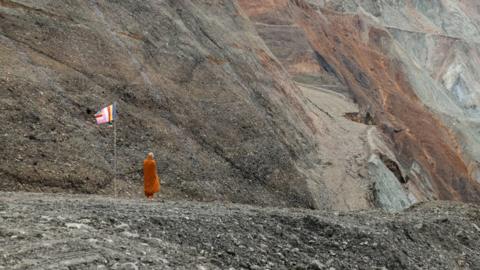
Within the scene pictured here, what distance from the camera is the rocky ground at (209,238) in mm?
7090

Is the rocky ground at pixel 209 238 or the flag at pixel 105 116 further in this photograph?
the flag at pixel 105 116

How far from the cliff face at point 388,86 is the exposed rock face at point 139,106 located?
9.01m

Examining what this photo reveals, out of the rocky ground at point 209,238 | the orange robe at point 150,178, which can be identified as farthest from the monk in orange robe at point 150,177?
the rocky ground at point 209,238

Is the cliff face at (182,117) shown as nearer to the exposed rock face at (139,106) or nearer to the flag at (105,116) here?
the exposed rock face at (139,106)

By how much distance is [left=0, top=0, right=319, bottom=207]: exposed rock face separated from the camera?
14.0 m

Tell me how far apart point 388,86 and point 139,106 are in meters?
29.8

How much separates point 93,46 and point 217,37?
6560 millimetres

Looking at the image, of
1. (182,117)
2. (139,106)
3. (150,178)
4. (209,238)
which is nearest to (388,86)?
(182,117)

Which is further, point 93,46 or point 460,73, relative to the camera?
point 460,73

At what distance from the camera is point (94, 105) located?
15.8 meters

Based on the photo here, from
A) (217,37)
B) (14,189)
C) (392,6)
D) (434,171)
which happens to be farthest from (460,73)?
(14,189)

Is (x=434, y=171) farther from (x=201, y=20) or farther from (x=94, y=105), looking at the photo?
(x=94, y=105)

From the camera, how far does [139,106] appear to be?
17.0 m

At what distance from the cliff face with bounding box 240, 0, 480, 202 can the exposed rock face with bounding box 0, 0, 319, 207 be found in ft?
29.6
